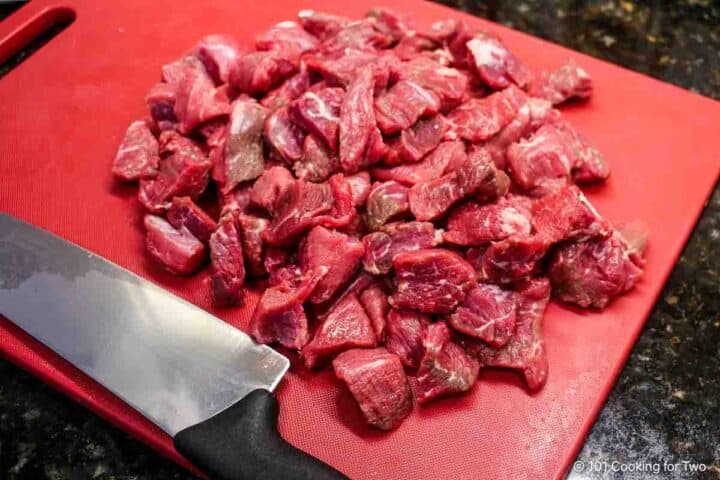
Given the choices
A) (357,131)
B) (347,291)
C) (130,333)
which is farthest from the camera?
(357,131)

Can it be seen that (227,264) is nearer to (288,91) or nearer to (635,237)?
(288,91)

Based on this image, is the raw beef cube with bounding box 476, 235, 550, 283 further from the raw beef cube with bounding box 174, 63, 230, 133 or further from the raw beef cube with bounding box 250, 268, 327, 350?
the raw beef cube with bounding box 174, 63, 230, 133

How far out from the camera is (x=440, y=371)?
8.80ft

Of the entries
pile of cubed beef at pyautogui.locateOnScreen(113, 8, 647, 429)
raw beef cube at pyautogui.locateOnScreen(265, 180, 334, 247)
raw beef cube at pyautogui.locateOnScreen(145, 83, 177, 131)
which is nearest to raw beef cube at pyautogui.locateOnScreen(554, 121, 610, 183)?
pile of cubed beef at pyautogui.locateOnScreen(113, 8, 647, 429)

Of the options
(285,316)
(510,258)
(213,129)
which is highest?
(213,129)

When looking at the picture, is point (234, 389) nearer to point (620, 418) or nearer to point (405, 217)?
point (405, 217)

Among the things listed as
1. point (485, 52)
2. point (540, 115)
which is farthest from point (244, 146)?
point (540, 115)

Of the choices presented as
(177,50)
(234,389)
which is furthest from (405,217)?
(177,50)

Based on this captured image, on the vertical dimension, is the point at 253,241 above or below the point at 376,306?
above

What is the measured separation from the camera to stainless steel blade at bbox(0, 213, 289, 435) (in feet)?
8.59

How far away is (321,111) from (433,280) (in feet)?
3.30

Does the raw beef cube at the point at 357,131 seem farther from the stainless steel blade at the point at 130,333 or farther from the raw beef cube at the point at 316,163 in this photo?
the stainless steel blade at the point at 130,333

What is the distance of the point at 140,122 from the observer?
11.7ft

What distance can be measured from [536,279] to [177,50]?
256 centimetres
